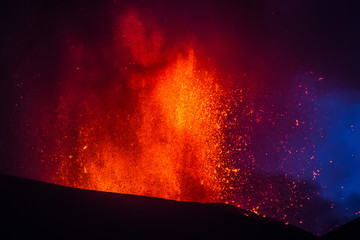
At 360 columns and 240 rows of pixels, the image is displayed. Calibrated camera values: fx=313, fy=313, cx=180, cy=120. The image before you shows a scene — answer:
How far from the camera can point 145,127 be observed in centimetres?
585

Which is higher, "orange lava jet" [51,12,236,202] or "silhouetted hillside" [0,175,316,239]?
"orange lava jet" [51,12,236,202]

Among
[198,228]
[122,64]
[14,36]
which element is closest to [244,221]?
[198,228]

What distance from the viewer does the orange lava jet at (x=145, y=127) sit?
5750mm

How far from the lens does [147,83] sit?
19.3 ft

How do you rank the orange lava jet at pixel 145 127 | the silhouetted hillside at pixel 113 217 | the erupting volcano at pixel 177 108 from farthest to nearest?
the orange lava jet at pixel 145 127, the erupting volcano at pixel 177 108, the silhouetted hillside at pixel 113 217

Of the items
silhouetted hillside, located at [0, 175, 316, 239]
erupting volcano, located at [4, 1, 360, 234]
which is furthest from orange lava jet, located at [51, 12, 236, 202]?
silhouetted hillside, located at [0, 175, 316, 239]

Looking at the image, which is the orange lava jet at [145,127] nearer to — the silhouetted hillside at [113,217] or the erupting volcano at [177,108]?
the erupting volcano at [177,108]

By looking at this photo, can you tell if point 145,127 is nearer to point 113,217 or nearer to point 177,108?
point 177,108

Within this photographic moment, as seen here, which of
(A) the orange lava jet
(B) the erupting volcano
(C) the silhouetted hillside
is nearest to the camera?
(C) the silhouetted hillside

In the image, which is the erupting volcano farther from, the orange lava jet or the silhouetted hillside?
the silhouetted hillside

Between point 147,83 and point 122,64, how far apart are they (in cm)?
59

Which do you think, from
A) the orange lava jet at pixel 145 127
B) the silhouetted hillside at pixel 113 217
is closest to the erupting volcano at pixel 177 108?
the orange lava jet at pixel 145 127

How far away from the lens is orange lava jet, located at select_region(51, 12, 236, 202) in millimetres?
5750

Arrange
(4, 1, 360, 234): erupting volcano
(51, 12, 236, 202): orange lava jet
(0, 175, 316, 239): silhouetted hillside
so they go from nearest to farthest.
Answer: (0, 175, 316, 239): silhouetted hillside
(4, 1, 360, 234): erupting volcano
(51, 12, 236, 202): orange lava jet
